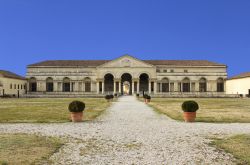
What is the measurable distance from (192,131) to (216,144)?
9.21 ft

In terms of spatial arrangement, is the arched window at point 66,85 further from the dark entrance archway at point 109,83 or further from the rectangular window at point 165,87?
the rectangular window at point 165,87

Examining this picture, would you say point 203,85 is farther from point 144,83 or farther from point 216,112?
point 216,112

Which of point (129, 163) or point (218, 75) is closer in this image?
point (129, 163)

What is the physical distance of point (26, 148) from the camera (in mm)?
8172

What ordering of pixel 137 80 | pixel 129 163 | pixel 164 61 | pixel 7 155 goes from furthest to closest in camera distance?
1. pixel 164 61
2. pixel 137 80
3. pixel 7 155
4. pixel 129 163

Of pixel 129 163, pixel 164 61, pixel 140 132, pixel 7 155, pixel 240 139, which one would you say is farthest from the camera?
pixel 164 61

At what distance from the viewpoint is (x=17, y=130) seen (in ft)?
39.0

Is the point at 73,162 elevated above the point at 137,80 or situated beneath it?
situated beneath

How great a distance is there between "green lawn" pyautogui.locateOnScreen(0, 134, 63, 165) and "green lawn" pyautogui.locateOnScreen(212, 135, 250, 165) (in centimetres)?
462

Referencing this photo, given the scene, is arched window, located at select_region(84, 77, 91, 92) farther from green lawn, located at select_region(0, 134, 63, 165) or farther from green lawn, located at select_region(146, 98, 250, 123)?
green lawn, located at select_region(0, 134, 63, 165)

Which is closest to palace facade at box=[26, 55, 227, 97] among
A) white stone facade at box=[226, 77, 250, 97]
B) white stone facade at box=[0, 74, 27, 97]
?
white stone facade at box=[0, 74, 27, 97]

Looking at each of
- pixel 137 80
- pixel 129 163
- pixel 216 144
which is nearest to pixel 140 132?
pixel 216 144

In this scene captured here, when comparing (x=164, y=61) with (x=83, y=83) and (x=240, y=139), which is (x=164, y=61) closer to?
(x=83, y=83)

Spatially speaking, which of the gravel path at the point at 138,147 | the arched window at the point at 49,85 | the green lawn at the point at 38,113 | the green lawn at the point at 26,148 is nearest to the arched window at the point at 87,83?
the arched window at the point at 49,85
